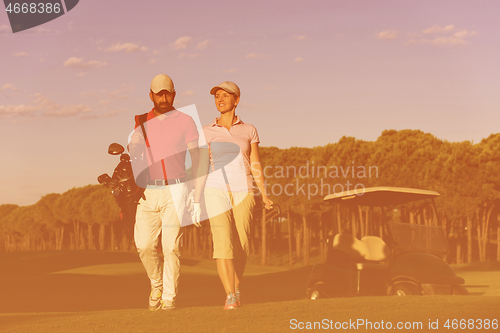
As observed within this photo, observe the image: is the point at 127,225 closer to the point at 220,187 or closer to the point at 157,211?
the point at 157,211

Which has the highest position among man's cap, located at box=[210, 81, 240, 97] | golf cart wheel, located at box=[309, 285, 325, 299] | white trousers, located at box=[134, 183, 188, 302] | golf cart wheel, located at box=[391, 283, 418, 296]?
man's cap, located at box=[210, 81, 240, 97]

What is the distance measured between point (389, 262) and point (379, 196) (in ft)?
4.74

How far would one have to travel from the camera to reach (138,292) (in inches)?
977

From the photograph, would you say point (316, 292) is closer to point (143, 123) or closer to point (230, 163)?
point (230, 163)

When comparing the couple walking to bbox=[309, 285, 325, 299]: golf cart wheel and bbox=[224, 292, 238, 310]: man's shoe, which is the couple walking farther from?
bbox=[309, 285, 325, 299]: golf cart wheel

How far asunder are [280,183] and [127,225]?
127 feet

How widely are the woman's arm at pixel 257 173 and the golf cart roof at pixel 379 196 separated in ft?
13.9

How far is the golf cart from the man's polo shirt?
5.05 metres

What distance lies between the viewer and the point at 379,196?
1157cm

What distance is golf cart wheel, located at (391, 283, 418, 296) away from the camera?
1019 centimetres

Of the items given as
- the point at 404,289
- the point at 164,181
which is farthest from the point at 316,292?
the point at 164,181

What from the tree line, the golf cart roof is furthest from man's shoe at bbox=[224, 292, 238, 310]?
the tree line

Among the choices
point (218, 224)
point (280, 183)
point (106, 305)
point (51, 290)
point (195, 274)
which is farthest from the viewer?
point (280, 183)

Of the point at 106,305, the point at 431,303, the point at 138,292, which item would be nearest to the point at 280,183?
the point at 138,292
